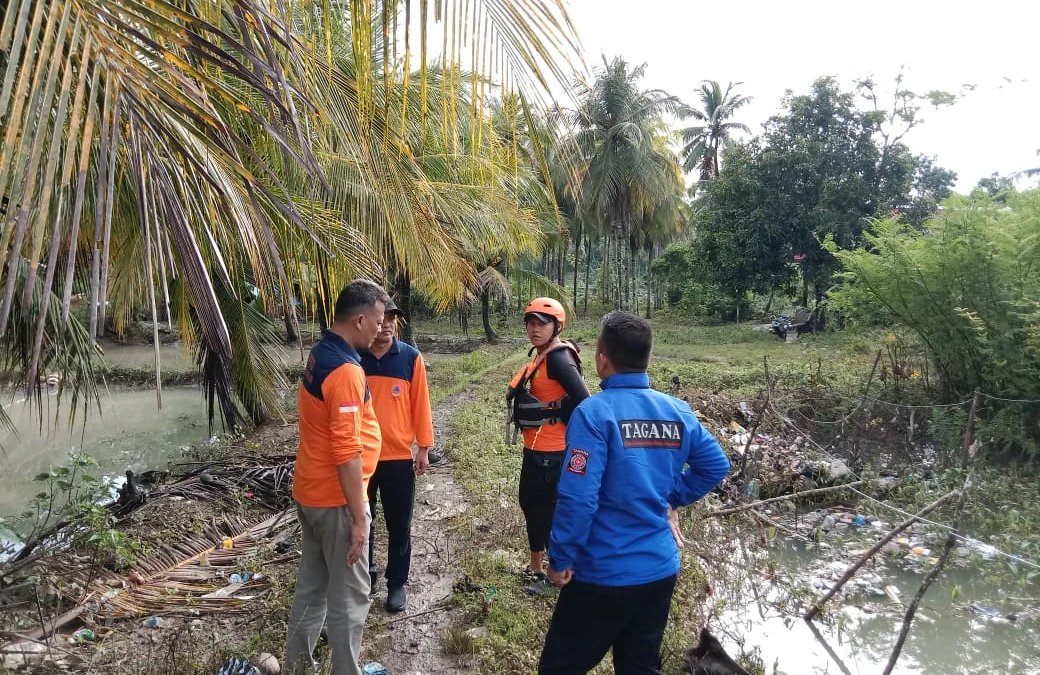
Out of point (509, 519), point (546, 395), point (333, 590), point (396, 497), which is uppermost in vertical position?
point (546, 395)

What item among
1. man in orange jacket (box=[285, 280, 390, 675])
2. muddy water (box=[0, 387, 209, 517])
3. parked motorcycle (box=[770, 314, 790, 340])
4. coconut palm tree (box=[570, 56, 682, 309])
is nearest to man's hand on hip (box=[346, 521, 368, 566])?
man in orange jacket (box=[285, 280, 390, 675])

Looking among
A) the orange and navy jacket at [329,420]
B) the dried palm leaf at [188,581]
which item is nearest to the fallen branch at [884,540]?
the orange and navy jacket at [329,420]

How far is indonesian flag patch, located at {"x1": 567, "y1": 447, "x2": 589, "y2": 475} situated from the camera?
195 centimetres

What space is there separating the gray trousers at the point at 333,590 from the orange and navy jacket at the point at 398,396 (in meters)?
0.75

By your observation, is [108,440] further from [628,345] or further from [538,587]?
[628,345]

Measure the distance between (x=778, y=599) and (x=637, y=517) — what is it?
A: 2.89 metres

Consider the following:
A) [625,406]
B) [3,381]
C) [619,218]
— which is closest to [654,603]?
[625,406]

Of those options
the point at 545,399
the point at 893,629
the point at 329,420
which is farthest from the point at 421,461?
the point at 893,629

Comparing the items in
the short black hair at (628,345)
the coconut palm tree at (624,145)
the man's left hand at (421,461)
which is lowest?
the man's left hand at (421,461)

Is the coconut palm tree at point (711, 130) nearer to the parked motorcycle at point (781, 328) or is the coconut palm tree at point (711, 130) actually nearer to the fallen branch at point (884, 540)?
the parked motorcycle at point (781, 328)

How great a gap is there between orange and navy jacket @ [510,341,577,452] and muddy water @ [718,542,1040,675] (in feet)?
5.00

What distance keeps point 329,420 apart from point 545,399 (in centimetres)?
124

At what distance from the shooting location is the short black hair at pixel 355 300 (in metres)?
2.42

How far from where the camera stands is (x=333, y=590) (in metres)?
2.44
